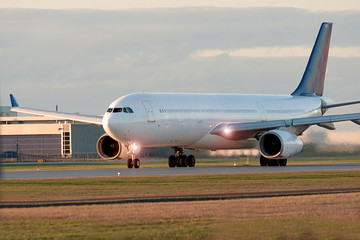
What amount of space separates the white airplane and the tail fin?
3519 mm

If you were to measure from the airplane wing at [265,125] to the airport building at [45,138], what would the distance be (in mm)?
49621

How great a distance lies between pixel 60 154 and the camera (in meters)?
107

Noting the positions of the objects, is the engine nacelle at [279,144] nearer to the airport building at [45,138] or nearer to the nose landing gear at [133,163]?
the nose landing gear at [133,163]

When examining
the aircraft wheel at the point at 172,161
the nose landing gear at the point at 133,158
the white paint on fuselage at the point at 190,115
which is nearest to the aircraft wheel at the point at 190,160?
the white paint on fuselage at the point at 190,115

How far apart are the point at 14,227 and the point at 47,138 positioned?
92.8m

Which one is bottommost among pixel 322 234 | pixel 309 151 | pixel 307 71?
pixel 322 234

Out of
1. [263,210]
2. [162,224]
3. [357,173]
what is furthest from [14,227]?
[357,173]

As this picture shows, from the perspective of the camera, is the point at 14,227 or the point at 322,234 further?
the point at 14,227

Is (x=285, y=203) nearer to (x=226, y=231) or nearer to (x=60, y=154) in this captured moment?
(x=226, y=231)

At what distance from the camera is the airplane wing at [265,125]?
52.1 m

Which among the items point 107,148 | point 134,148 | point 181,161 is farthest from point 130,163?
point 181,161

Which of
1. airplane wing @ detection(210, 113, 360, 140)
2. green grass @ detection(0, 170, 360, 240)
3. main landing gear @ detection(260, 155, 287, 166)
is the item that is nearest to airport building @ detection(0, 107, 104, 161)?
airplane wing @ detection(210, 113, 360, 140)

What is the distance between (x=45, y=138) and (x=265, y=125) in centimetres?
6277

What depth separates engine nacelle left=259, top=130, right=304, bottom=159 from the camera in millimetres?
49406
